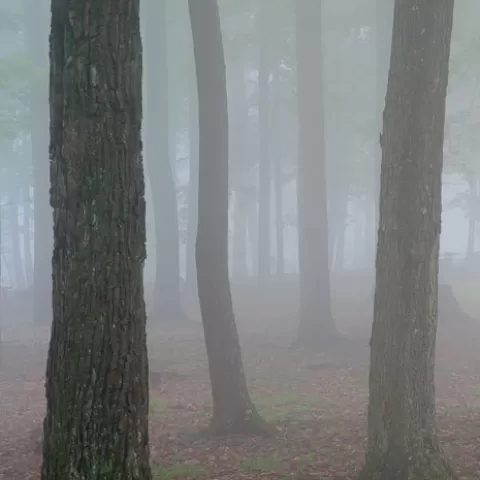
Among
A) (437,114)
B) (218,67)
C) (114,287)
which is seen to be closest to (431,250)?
(437,114)

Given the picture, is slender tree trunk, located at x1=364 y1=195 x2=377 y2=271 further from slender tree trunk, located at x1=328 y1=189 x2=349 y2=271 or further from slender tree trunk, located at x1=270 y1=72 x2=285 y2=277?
slender tree trunk, located at x1=270 y1=72 x2=285 y2=277

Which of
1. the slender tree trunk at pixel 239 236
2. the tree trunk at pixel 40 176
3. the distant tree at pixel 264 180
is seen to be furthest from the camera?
the slender tree trunk at pixel 239 236

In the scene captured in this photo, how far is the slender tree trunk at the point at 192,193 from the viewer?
97.4 ft

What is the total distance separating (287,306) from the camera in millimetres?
26594

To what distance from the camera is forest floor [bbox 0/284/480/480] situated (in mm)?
8602

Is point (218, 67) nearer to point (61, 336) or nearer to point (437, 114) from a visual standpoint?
point (437, 114)

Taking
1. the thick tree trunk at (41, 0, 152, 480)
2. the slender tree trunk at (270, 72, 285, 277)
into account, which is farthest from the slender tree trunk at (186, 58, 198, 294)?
the thick tree trunk at (41, 0, 152, 480)

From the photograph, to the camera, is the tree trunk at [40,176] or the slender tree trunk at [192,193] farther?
the slender tree trunk at [192,193]

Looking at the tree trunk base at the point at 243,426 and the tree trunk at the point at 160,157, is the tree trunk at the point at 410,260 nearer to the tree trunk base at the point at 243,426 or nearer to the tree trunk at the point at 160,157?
the tree trunk base at the point at 243,426

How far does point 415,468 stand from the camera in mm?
6898

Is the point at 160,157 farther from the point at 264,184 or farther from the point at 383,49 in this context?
the point at 383,49

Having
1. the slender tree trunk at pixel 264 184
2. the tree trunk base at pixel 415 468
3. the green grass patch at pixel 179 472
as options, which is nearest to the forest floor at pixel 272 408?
the green grass patch at pixel 179 472

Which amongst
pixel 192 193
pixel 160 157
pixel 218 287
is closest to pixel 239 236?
pixel 192 193

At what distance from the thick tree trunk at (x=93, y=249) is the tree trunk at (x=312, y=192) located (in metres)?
13.5
